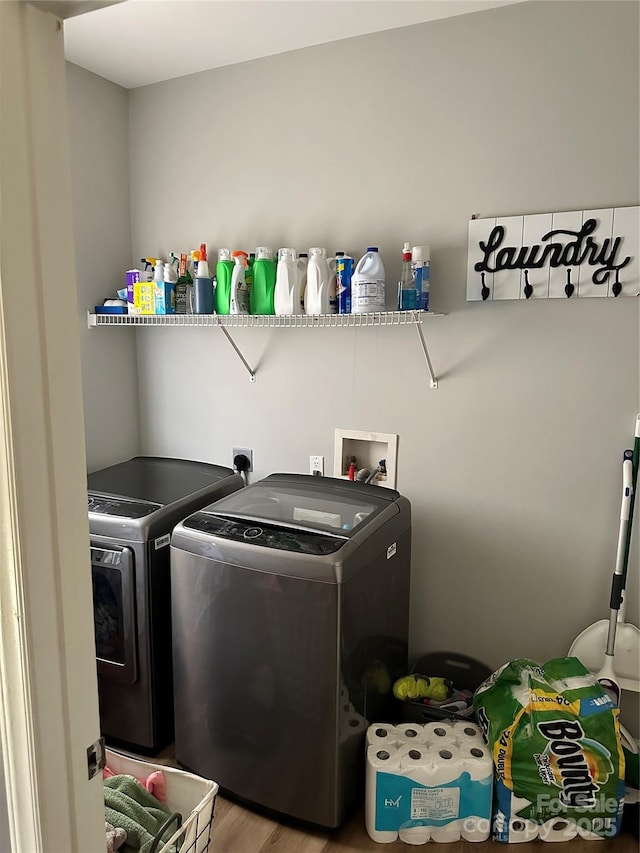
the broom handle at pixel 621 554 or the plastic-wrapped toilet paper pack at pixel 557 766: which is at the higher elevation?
the broom handle at pixel 621 554

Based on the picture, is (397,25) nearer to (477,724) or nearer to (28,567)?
(28,567)

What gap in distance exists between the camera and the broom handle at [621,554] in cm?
208

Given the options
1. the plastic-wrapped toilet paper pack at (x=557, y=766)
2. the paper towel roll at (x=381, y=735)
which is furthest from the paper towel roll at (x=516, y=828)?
the paper towel roll at (x=381, y=735)

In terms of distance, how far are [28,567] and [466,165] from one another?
1.95m

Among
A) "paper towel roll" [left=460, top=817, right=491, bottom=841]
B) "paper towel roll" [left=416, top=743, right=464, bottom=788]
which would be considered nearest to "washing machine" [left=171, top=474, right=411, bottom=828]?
"paper towel roll" [left=416, top=743, right=464, bottom=788]

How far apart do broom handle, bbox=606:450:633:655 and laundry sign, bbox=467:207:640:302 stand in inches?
21.5

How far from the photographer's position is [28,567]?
852 millimetres

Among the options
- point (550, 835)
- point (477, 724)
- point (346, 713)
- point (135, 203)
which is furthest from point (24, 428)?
point (135, 203)

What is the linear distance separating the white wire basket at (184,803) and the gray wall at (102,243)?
129 cm

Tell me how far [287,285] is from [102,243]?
93cm

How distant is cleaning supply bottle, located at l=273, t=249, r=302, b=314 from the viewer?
237 centimetres

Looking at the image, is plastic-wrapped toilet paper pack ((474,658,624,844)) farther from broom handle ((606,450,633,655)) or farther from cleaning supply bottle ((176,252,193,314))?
cleaning supply bottle ((176,252,193,314))

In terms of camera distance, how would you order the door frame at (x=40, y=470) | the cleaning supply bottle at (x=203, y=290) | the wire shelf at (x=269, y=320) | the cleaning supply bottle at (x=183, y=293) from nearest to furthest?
1. the door frame at (x=40, y=470)
2. the wire shelf at (x=269, y=320)
3. the cleaning supply bottle at (x=203, y=290)
4. the cleaning supply bottle at (x=183, y=293)

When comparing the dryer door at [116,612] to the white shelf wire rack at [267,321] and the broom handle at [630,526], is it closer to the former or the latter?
the white shelf wire rack at [267,321]
